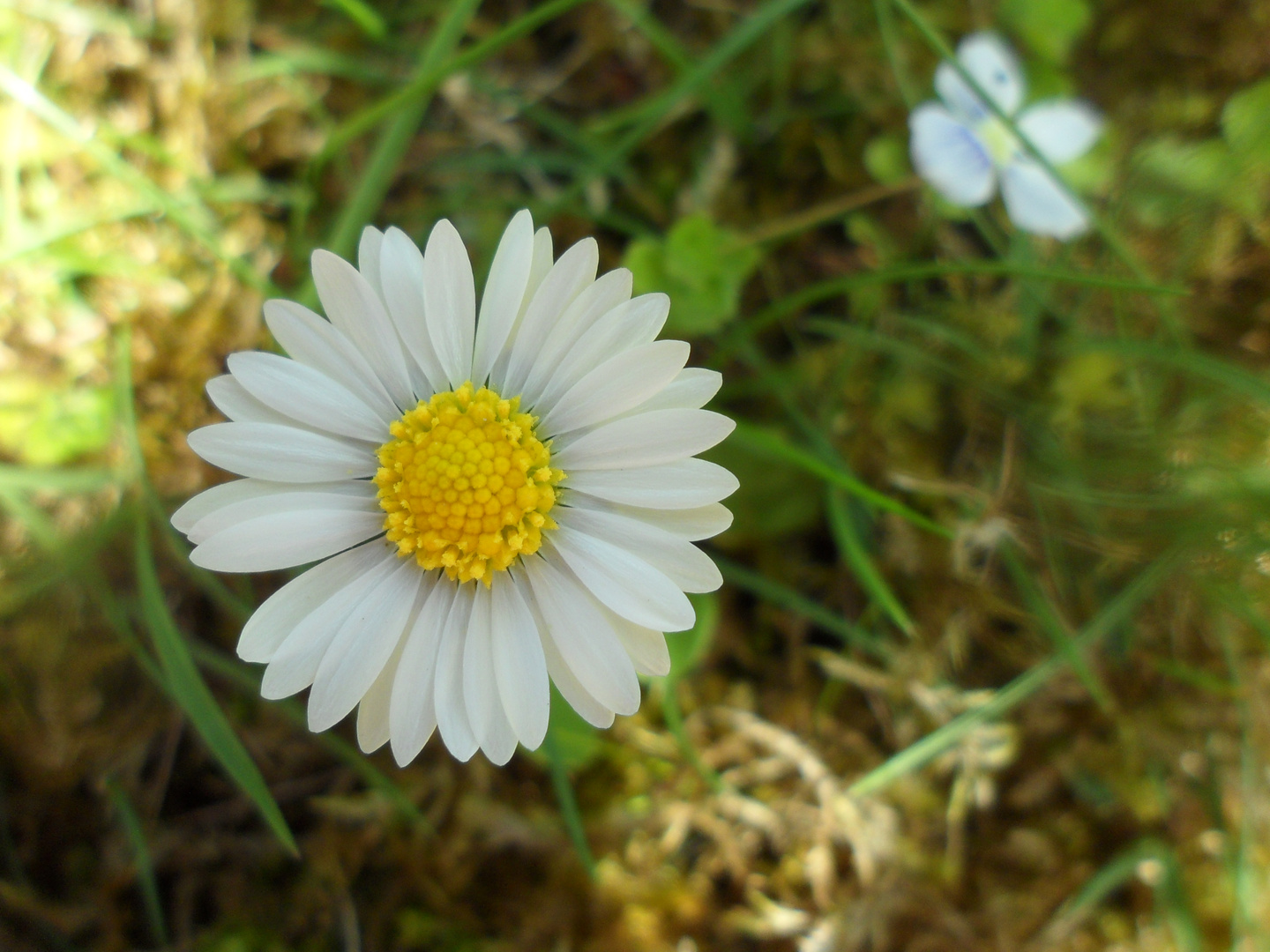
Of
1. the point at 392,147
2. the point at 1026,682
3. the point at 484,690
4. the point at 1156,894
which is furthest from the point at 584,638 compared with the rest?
the point at 1156,894

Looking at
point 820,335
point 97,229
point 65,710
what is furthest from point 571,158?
point 65,710

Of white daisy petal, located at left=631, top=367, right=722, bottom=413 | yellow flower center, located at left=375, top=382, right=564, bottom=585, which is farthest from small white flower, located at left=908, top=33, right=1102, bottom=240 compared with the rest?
yellow flower center, located at left=375, top=382, right=564, bottom=585

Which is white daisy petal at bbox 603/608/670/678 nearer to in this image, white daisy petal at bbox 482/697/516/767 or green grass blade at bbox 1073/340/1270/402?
white daisy petal at bbox 482/697/516/767

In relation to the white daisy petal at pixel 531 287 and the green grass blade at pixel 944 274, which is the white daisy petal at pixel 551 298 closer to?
the white daisy petal at pixel 531 287

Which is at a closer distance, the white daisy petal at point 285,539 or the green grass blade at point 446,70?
the white daisy petal at point 285,539

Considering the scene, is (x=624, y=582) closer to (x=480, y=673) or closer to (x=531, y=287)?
(x=480, y=673)

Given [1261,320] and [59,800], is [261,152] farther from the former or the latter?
[1261,320]

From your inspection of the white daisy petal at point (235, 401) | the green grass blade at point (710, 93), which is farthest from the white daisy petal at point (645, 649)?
the green grass blade at point (710, 93)
